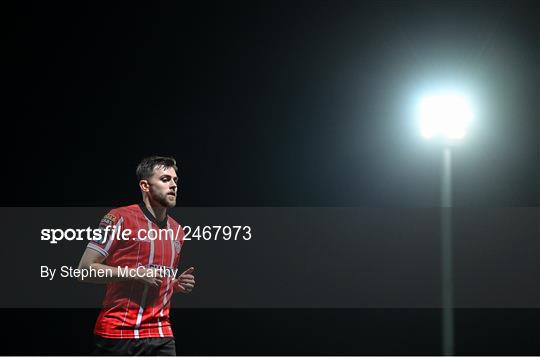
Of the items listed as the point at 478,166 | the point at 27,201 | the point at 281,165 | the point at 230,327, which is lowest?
the point at 230,327

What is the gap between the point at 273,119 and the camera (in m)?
9.34

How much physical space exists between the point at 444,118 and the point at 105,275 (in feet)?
18.8

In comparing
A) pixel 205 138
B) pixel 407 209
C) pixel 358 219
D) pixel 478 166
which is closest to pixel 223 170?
pixel 205 138

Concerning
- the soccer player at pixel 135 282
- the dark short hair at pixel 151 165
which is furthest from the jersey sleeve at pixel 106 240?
the dark short hair at pixel 151 165

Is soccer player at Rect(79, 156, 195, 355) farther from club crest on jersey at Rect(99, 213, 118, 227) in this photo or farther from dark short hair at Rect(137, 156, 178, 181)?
dark short hair at Rect(137, 156, 178, 181)

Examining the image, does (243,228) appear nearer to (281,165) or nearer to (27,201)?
(281,165)

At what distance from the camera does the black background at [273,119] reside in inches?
346

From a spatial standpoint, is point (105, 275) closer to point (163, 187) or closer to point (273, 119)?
point (163, 187)

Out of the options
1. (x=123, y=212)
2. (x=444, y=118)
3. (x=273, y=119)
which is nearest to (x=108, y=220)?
(x=123, y=212)

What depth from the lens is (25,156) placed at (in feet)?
28.7

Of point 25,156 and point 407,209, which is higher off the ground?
point 407,209

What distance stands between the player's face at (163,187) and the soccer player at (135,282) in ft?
0.36

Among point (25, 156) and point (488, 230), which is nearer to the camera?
point (25, 156)

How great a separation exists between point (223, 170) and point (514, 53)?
12.8 ft
